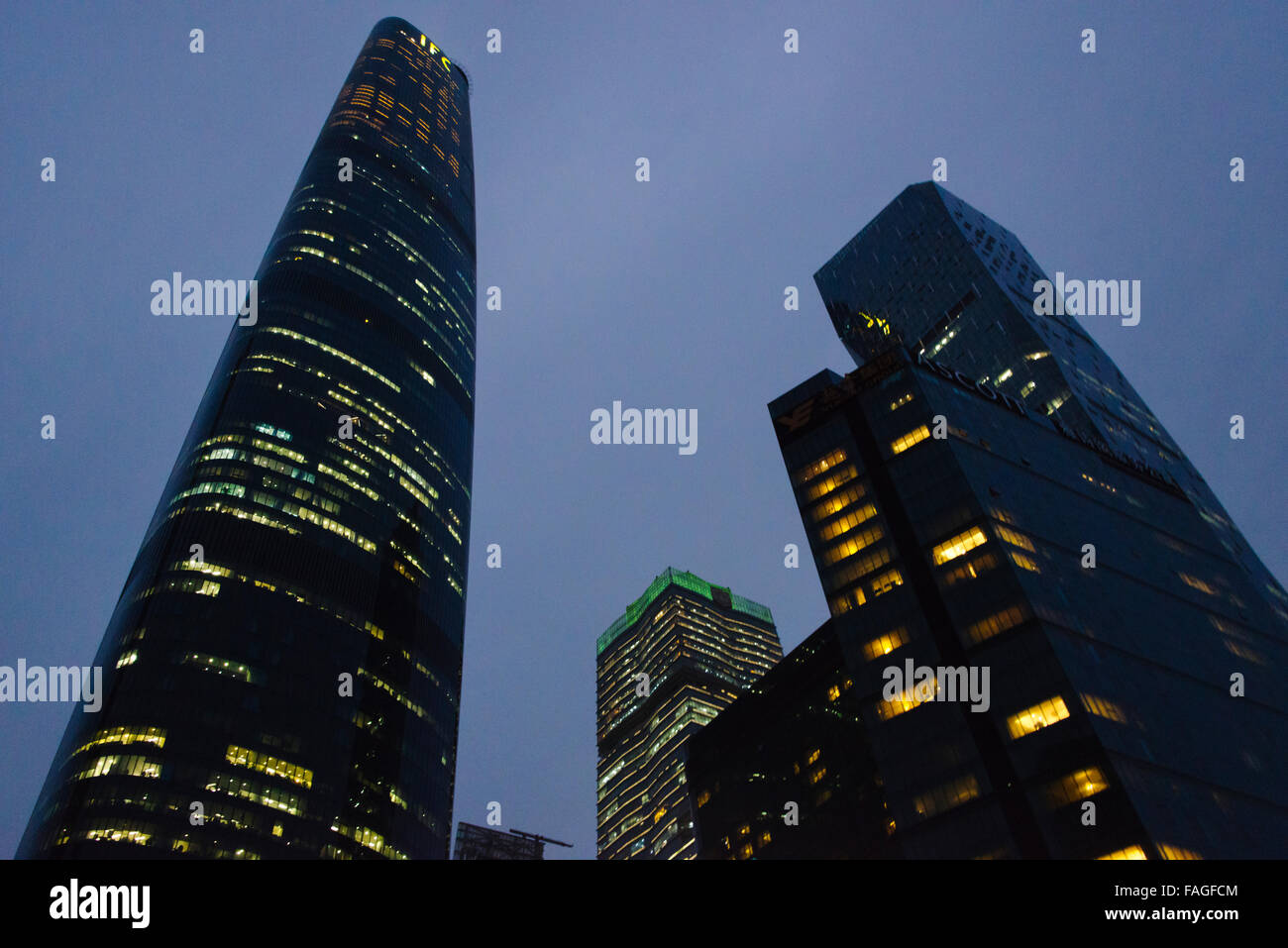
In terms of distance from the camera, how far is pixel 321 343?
497ft

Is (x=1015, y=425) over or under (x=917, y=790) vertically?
over

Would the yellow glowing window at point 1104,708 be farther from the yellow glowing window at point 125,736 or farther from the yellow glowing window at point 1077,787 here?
the yellow glowing window at point 125,736

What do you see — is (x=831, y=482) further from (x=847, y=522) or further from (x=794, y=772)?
(x=794, y=772)

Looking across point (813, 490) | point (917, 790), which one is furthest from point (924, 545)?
point (917, 790)

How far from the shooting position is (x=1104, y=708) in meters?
75.6

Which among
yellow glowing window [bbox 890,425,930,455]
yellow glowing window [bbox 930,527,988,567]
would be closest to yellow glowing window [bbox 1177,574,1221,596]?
yellow glowing window [bbox 930,527,988,567]

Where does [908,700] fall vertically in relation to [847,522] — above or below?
below

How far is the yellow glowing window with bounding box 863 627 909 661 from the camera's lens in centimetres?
8700

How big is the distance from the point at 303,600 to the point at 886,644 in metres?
79.4

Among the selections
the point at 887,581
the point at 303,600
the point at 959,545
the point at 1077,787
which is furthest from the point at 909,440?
the point at 303,600

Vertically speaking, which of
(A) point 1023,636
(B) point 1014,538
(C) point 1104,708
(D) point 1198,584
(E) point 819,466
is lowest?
(C) point 1104,708

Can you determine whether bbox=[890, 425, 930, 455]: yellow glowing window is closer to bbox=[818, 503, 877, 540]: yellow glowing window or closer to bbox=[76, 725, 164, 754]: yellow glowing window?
bbox=[818, 503, 877, 540]: yellow glowing window
